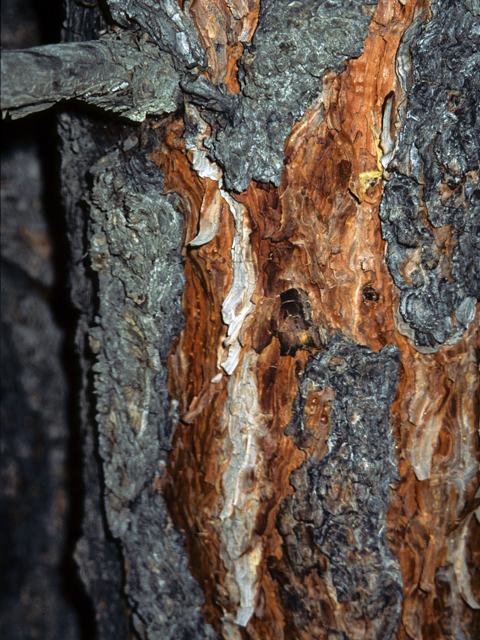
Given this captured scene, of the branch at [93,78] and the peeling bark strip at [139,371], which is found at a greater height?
the branch at [93,78]

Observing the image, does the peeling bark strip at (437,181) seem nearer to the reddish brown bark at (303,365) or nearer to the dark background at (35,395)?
the reddish brown bark at (303,365)

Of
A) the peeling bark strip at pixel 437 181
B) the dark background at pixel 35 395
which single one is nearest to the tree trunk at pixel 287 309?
the peeling bark strip at pixel 437 181

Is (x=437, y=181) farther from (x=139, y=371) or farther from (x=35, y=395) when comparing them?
(x=35, y=395)

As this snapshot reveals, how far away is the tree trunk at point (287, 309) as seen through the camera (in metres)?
0.56

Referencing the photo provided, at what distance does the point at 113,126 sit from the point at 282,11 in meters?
0.26

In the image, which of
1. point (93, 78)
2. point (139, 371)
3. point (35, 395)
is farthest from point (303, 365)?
point (35, 395)

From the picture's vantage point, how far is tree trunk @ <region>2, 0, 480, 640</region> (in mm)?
560

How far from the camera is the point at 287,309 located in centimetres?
61

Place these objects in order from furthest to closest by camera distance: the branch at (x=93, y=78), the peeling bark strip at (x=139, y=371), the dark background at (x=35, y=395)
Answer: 1. the dark background at (x=35, y=395)
2. the peeling bark strip at (x=139, y=371)
3. the branch at (x=93, y=78)

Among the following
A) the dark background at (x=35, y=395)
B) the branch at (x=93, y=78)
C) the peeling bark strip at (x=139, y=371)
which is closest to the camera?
the branch at (x=93, y=78)

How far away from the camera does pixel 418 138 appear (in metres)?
0.56

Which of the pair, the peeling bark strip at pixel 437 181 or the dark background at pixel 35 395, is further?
the dark background at pixel 35 395

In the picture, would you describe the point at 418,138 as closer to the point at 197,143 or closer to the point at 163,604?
the point at 197,143

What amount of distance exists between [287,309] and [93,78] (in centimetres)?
33
